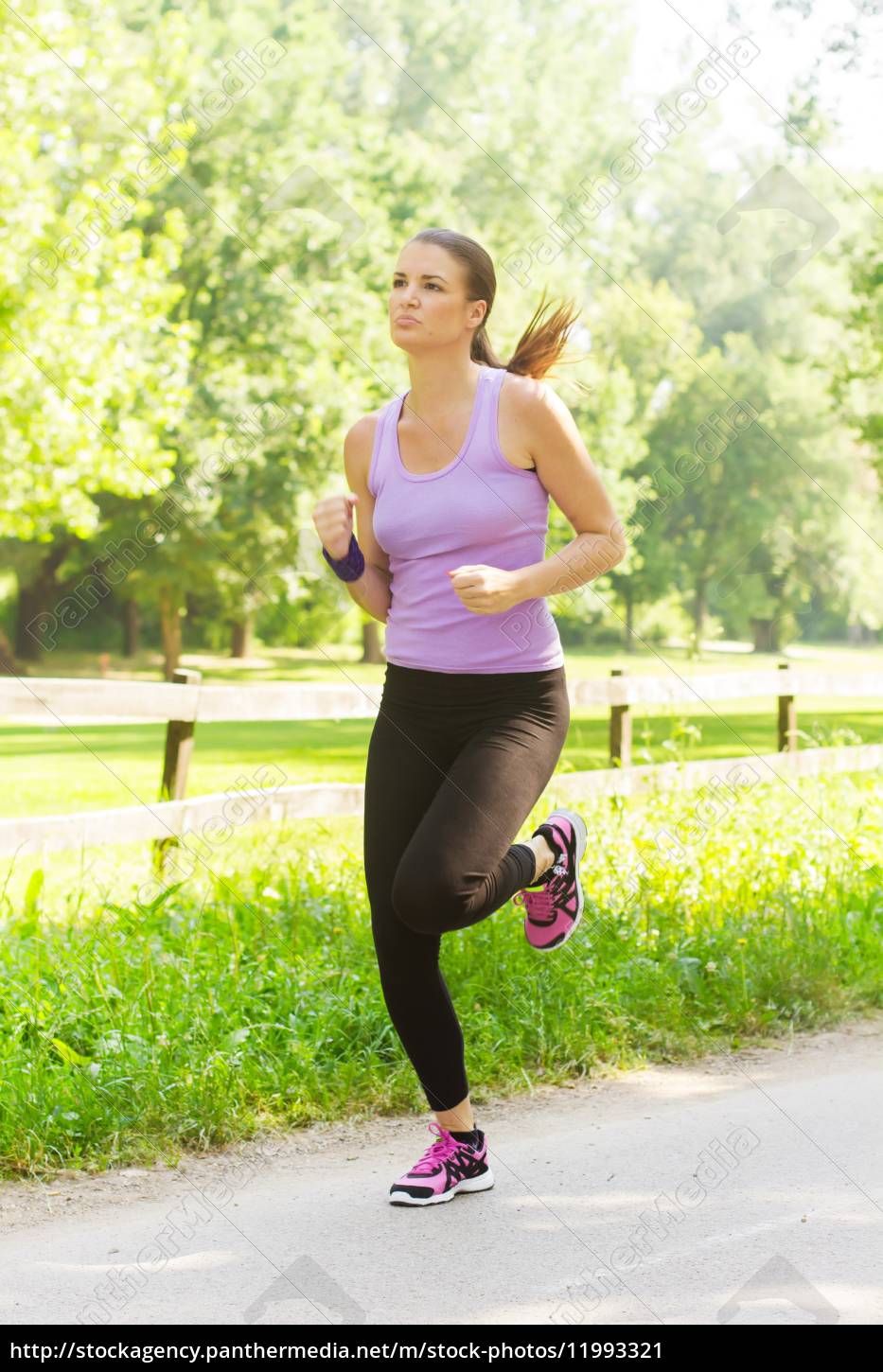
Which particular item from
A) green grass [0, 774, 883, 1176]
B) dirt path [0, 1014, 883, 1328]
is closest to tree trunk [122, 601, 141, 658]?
green grass [0, 774, 883, 1176]

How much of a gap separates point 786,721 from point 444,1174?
314 inches

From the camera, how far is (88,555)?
38.3 m

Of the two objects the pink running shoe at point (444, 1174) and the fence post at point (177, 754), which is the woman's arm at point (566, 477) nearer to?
the pink running shoe at point (444, 1174)

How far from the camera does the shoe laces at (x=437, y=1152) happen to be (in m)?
3.63

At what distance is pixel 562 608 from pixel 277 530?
1658 centimetres

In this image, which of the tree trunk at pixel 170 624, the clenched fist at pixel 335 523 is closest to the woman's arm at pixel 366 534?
the clenched fist at pixel 335 523

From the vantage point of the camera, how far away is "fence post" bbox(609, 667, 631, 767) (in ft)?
30.5

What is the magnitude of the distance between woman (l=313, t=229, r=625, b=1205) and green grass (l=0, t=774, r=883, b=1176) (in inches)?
32.6

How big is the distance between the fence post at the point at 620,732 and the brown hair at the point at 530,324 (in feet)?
18.3

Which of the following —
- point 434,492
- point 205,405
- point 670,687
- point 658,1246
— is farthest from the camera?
point 205,405

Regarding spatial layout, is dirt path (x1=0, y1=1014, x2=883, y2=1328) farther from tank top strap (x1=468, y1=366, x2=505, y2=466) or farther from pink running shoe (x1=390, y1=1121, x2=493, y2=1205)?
tank top strap (x1=468, y1=366, x2=505, y2=466)

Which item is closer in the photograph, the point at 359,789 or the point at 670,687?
the point at 359,789

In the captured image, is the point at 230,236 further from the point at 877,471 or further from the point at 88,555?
the point at 877,471

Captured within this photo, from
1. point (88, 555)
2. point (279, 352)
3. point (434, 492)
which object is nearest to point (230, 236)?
point (279, 352)
